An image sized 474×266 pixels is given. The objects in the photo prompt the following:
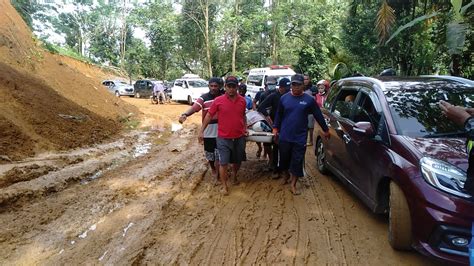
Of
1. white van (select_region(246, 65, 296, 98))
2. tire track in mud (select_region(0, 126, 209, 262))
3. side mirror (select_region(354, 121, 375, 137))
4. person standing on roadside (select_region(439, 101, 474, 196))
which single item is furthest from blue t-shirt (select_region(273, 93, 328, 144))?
white van (select_region(246, 65, 296, 98))

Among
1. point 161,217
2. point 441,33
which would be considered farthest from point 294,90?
point 441,33

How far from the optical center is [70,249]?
12.8 feet

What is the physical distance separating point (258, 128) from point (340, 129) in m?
1.53

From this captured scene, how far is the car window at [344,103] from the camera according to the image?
5.59 m

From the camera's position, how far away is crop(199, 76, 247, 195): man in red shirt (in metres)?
5.68

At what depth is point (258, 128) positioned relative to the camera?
21.8 feet

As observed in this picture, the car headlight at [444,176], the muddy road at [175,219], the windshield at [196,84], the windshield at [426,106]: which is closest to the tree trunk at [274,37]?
the windshield at [196,84]

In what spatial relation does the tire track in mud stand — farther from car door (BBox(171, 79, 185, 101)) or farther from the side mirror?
Answer: car door (BBox(171, 79, 185, 101))

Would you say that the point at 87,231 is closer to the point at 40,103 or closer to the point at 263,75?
the point at 40,103

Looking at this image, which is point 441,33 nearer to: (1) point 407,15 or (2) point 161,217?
(1) point 407,15

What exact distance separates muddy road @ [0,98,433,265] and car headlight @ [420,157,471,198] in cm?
91

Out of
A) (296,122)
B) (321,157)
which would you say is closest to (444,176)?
(296,122)

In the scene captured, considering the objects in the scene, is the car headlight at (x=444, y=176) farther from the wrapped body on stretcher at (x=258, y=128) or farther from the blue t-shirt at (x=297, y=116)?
the wrapped body on stretcher at (x=258, y=128)

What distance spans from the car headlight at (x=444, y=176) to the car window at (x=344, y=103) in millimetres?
2180
